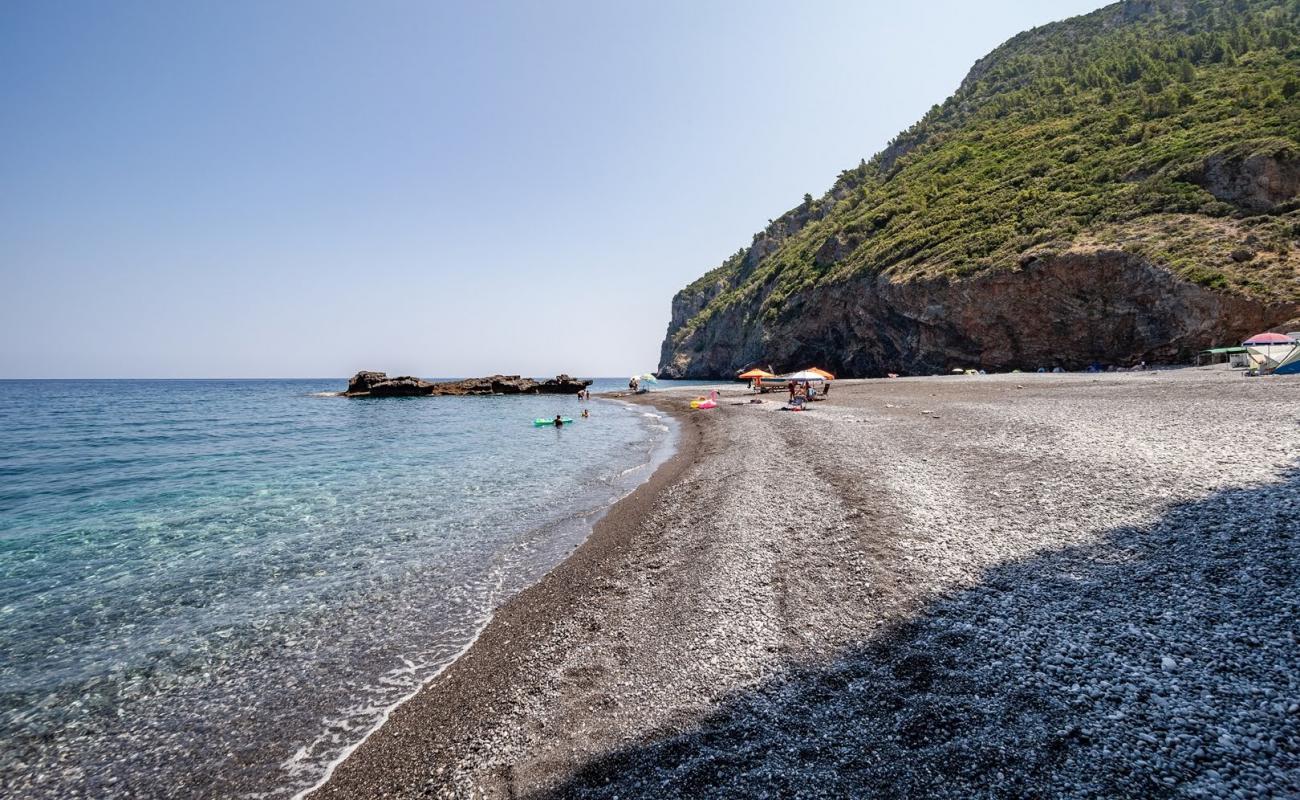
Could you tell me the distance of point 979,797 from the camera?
3.49 m

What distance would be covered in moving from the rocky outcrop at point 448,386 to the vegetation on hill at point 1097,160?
3799cm

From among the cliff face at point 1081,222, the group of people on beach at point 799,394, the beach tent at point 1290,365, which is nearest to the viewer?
the beach tent at point 1290,365

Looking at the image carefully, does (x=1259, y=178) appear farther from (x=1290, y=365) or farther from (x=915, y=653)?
(x=915, y=653)

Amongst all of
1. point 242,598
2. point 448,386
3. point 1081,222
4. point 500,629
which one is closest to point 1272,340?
point 1081,222

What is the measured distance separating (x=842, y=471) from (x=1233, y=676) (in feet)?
30.8

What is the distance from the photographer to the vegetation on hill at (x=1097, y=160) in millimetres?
39688

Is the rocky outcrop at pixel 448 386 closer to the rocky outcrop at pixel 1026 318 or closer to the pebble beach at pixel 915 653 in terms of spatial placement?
the rocky outcrop at pixel 1026 318

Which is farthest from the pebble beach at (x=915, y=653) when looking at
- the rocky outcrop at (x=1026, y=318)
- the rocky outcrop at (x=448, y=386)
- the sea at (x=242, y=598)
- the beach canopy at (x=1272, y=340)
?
the rocky outcrop at (x=448, y=386)

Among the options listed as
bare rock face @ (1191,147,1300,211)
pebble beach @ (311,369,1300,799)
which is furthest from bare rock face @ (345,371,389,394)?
bare rock face @ (1191,147,1300,211)

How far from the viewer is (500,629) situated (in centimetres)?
750

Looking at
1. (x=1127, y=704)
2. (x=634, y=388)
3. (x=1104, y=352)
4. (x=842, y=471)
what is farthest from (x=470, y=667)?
(x=634, y=388)

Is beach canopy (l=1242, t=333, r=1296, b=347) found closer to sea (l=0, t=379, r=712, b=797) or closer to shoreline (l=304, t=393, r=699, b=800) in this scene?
sea (l=0, t=379, r=712, b=797)

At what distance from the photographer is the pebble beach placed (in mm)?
3826

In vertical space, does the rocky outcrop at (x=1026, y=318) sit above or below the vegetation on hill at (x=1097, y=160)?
below
